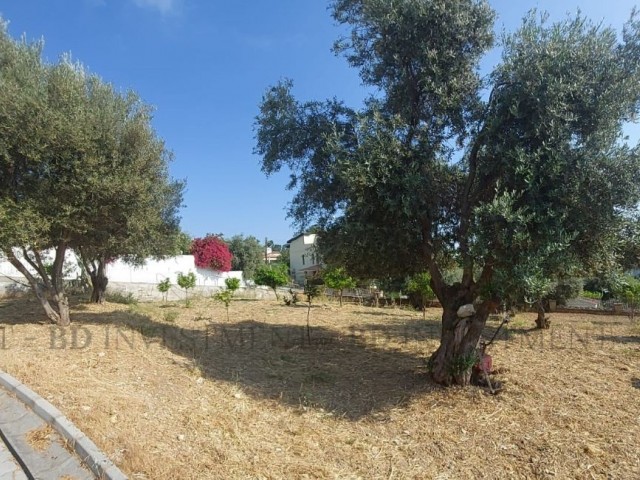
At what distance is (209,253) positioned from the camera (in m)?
34.0

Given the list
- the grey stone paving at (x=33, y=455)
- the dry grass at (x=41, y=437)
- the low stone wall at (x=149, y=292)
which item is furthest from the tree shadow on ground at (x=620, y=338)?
the low stone wall at (x=149, y=292)

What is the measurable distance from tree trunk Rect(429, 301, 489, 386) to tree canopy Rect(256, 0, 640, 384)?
2cm

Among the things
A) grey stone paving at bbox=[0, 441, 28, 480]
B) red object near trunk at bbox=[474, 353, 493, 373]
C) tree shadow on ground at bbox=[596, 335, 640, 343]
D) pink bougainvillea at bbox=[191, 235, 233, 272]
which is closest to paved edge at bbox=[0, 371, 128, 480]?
grey stone paving at bbox=[0, 441, 28, 480]

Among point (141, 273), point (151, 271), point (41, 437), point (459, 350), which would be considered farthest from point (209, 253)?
point (41, 437)

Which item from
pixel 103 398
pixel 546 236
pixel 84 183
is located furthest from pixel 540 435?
pixel 84 183

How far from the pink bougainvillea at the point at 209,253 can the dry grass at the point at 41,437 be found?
30.3 metres

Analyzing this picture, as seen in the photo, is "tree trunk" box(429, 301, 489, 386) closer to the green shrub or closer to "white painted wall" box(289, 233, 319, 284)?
the green shrub

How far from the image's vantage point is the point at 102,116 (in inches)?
328

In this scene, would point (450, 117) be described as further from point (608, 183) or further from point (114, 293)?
point (114, 293)

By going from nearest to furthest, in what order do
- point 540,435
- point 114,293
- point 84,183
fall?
point 540,435, point 84,183, point 114,293

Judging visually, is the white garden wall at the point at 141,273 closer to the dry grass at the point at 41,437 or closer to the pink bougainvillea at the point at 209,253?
the pink bougainvillea at the point at 209,253

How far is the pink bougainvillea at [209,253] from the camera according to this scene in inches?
1336

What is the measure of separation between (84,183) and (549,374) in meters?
9.28

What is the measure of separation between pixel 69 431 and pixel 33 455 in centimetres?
32
